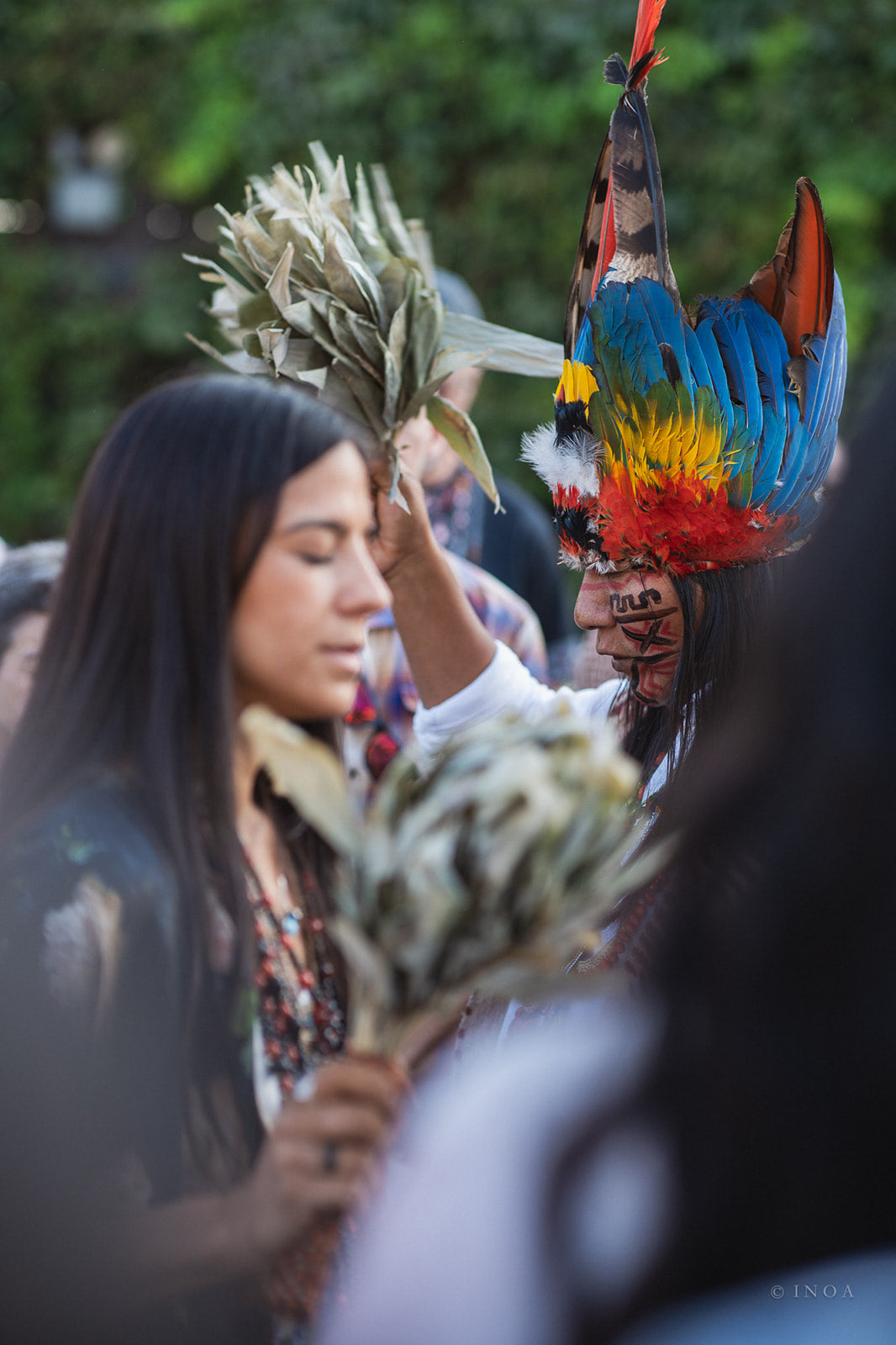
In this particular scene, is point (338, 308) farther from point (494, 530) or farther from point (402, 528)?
point (494, 530)

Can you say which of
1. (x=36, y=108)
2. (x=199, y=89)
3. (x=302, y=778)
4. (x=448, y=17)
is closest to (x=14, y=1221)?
(x=302, y=778)

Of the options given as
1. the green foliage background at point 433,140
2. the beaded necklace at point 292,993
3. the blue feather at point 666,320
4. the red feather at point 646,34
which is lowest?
the beaded necklace at point 292,993

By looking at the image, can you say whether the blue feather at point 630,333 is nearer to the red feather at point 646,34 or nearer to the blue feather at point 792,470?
the blue feather at point 792,470

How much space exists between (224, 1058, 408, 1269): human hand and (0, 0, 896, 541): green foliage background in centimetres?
480

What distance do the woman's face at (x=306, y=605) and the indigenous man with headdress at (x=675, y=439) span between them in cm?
45

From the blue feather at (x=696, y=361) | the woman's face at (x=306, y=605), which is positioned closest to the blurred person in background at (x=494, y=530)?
the blue feather at (x=696, y=361)

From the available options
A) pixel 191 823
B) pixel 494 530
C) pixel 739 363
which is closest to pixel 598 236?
pixel 739 363

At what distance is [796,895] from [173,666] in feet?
2.42

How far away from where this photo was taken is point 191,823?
46.9 inches

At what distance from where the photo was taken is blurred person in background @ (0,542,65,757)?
2.28 meters

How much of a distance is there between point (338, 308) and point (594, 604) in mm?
562

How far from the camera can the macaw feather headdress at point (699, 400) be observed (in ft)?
4.99

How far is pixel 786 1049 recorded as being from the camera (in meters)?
0.68

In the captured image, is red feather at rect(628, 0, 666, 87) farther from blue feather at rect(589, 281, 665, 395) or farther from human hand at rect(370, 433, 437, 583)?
human hand at rect(370, 433, 437, 583)
